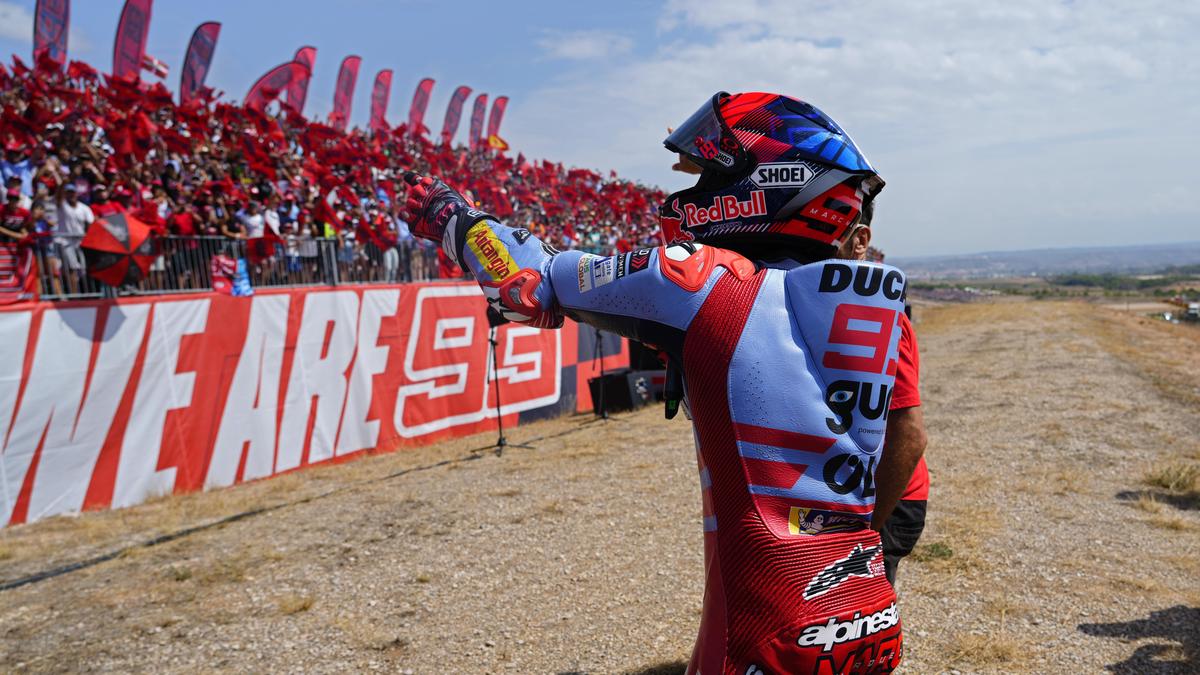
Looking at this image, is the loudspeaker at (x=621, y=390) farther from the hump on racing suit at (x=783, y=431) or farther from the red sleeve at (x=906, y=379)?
the hump on racing suit at (x=783, y=431)

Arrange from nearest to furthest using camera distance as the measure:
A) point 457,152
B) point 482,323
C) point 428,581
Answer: point 428,581, point 482,323, point 457,152

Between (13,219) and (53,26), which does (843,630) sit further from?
(53,26)

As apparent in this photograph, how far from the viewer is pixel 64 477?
7551 millimetres

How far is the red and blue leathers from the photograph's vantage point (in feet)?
4.64

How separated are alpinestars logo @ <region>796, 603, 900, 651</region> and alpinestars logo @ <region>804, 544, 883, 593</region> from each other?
0.06 m

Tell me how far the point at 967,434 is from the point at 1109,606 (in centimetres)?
534

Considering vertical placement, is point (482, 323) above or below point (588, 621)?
above

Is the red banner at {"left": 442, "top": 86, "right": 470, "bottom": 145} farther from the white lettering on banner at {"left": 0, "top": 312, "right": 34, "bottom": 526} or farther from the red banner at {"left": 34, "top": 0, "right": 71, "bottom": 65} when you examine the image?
the white lettering on banner at {"left": 0, "top": 312, "right": 34, "bottom": 526}

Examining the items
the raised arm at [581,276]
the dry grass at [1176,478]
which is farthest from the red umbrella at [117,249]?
the dry grass at [1176,478]

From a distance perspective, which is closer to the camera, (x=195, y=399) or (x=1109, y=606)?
(x=1109, y=606)

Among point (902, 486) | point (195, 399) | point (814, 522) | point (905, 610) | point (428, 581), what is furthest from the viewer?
point (195, 399)

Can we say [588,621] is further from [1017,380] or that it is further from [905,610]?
[1017,380]

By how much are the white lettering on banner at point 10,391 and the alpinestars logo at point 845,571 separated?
8454 mm

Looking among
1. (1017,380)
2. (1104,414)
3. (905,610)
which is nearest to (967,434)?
(1104,414)
